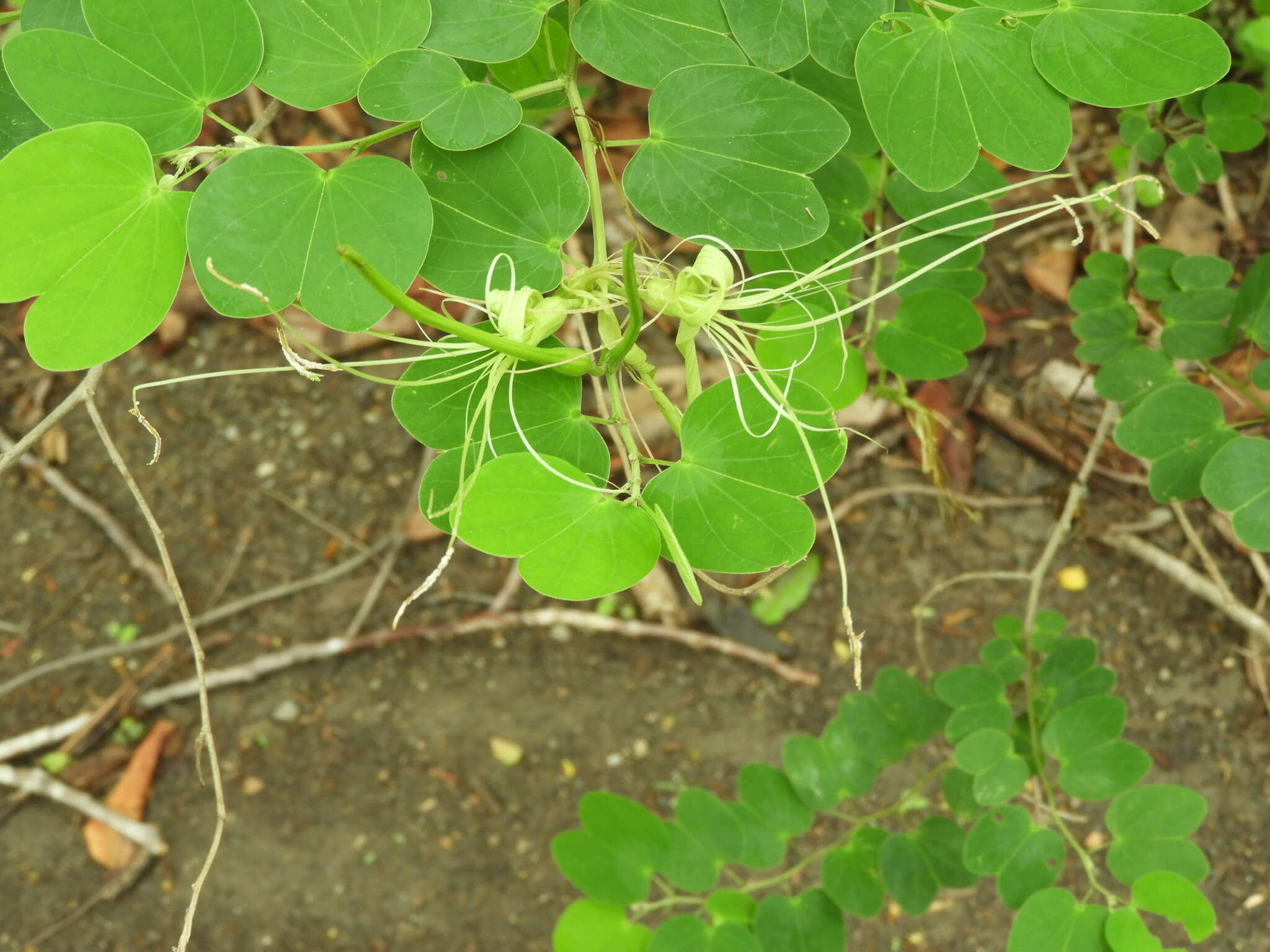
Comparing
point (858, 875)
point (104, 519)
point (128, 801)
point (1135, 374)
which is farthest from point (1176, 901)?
point (104, 519)

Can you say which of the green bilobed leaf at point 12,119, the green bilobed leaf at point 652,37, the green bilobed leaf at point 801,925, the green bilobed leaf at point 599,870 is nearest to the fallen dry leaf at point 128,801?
the green bilobed leaf at point 599,870

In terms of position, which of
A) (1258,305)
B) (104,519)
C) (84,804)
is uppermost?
(1258,305)

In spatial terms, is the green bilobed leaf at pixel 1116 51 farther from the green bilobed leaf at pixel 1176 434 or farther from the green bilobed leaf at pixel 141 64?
the green bilobed leaf at pixel 141 64

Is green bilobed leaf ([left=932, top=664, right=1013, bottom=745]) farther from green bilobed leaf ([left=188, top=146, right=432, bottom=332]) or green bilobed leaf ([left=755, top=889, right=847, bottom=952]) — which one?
green bilobed leaf ([left=188, top=146, right=432, bottom=332])

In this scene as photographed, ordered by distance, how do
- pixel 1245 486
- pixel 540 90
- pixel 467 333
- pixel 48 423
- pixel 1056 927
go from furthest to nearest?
pixel 1056 927, pixel 1245 486, pixel 48 423, pixel 540 90, pixel 467 333

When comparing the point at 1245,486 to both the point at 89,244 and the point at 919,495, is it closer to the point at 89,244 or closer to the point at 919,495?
the point at 919,495
